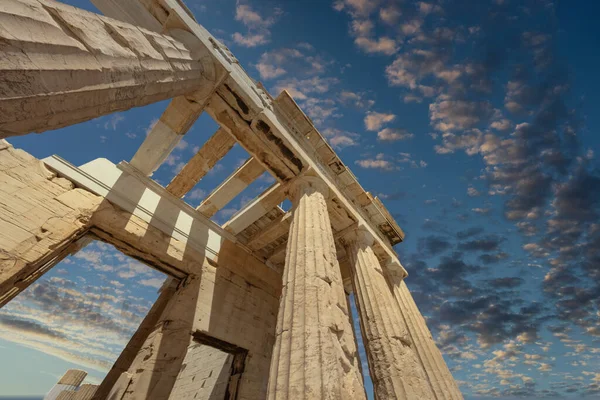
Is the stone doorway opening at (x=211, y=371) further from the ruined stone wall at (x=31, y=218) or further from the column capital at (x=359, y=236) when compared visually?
the column capital at (x=359, y=236)

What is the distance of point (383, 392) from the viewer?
473 centimetres

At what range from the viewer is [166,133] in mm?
6980

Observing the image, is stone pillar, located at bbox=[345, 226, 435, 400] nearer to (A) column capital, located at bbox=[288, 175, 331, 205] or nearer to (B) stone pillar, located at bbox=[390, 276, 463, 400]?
(B) stone pillar, located at bbox=[390, 276, 463, 400]

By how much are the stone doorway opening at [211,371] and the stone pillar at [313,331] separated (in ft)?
14.1

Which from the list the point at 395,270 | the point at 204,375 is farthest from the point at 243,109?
the point at 204,375

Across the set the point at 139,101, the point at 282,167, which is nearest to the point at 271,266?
the point at 282,167

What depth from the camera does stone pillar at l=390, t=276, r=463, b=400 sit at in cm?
557

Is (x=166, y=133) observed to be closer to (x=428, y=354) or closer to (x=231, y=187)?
(x=231, y=187)

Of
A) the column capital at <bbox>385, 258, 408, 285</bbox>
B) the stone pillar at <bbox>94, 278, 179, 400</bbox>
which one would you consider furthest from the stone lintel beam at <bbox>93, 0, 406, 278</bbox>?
the stone pillar at <bbox>94, 278, 179, 400</bbox>

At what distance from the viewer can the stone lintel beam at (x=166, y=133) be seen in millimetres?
6338

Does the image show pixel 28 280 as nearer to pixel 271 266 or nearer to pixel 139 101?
pixel 139 101

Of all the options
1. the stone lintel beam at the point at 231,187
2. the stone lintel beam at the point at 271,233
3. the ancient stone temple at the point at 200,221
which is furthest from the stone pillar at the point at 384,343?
the stone lintel beam at the point at 231,187

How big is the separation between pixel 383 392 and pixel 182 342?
186 inches

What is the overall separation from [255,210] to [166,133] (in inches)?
138
